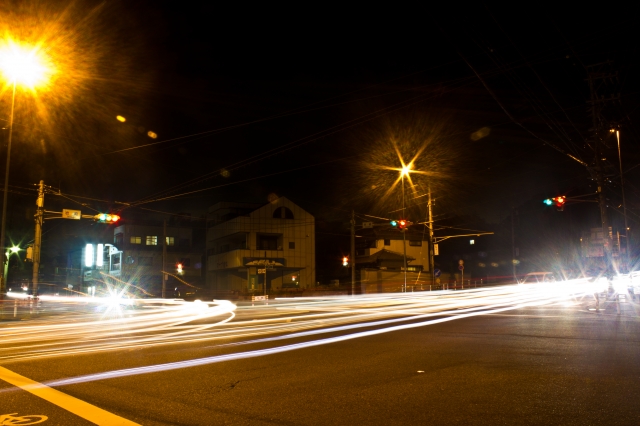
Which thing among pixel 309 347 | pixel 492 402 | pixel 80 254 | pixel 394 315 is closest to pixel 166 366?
pixel 309 347

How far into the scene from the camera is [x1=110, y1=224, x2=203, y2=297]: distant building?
62594mm

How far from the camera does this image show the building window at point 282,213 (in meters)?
53.8

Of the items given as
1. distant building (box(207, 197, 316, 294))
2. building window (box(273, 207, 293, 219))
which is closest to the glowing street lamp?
distant building (box(207, 197, 316, 294))

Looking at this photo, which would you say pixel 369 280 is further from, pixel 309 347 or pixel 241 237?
pixel 309 347

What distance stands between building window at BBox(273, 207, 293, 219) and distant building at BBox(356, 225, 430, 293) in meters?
8.24

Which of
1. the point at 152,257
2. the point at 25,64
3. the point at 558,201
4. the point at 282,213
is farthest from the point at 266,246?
the point at 25,64

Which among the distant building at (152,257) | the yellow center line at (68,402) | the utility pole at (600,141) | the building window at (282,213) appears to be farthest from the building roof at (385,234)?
the yellow center line at (68,402)

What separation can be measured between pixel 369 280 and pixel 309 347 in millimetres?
43291

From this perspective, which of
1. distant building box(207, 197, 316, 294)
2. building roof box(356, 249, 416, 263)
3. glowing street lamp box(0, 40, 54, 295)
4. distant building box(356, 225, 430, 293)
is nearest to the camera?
glowing street lamp box(0, 40, 54, 295)

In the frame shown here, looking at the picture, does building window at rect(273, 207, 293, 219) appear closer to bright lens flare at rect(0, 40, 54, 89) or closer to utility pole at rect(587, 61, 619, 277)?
bright lens flare at rect(0, 40, 54, 89)

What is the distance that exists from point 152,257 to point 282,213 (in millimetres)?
21673

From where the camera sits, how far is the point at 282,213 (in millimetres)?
54281

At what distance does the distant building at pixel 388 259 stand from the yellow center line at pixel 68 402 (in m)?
43.9

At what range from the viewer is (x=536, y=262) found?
7375 centimetres
